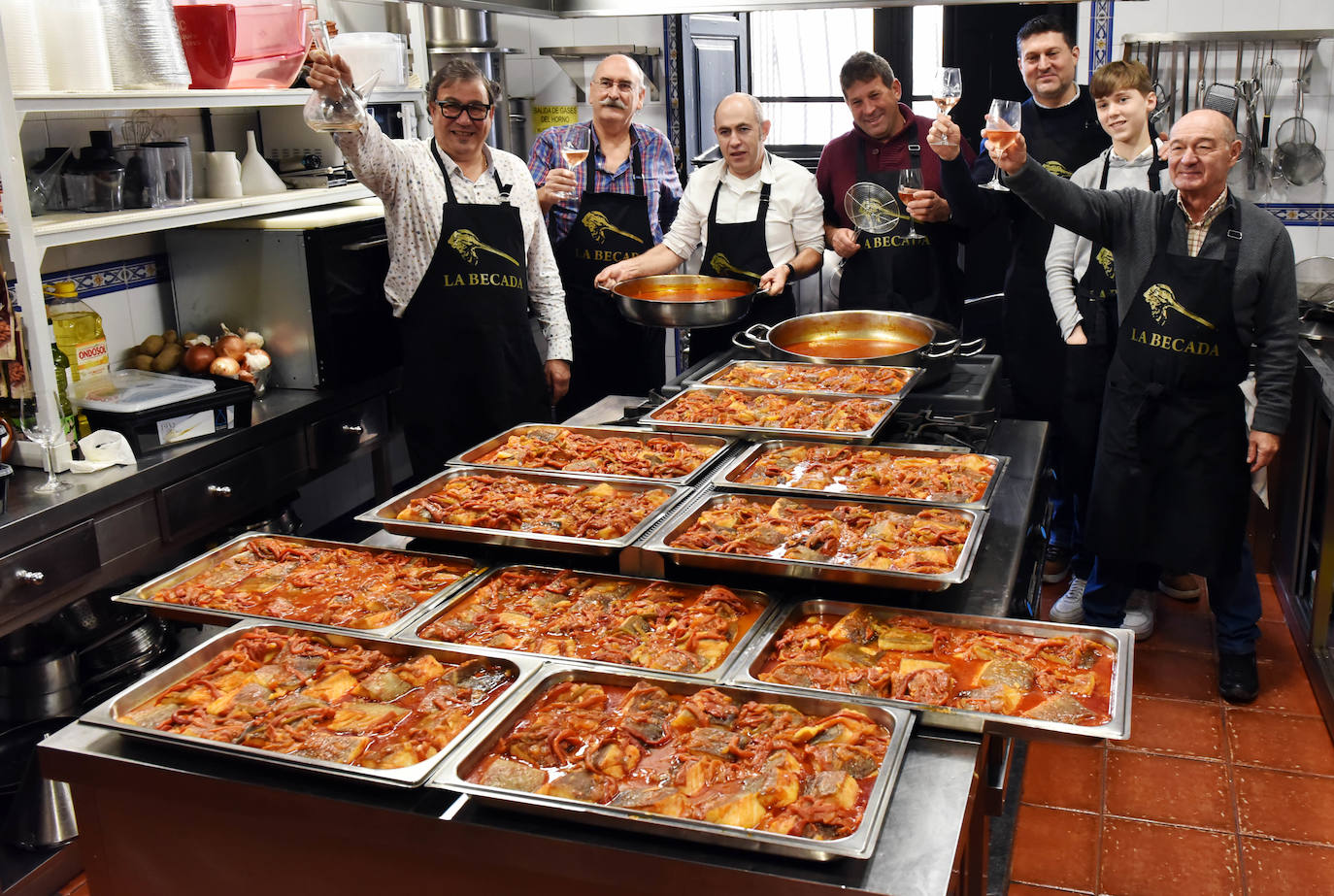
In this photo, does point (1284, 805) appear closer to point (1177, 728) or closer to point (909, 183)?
point (1177, 728)

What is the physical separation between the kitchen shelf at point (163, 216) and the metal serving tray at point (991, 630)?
235cm

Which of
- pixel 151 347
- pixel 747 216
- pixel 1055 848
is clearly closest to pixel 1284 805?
pixel 1055 848

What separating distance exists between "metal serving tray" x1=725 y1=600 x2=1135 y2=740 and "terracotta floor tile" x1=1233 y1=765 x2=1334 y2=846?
1.61m

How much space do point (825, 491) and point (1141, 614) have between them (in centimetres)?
230

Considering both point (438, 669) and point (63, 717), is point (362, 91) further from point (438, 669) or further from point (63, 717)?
point (63, 717)

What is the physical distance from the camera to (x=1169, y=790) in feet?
11.4

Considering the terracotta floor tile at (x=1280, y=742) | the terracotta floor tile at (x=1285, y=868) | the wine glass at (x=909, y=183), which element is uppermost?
the wine glass at (x=909, y=183)

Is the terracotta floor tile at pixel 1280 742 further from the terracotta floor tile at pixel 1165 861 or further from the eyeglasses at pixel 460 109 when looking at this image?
the eyeglasses at pixel 460 109

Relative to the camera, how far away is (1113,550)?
4020 millimetres

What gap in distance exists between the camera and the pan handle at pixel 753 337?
158 inches

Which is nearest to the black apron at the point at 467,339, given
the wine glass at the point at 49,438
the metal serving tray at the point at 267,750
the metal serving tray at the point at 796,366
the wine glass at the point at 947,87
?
the metal serving tray at the point at 796,366

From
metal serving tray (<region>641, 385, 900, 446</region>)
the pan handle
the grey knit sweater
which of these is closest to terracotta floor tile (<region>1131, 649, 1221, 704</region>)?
the grey knit sweater

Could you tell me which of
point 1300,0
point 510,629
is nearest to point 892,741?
point 510,629

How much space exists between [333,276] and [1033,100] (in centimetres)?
286
